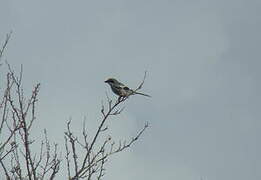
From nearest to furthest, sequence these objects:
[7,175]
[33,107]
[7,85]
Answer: [7,175] → [33,107] → [7,85]

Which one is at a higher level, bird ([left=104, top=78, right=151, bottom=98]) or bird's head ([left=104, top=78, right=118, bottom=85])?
bird's head ([left=104, top=78, right=118, bottom=85])

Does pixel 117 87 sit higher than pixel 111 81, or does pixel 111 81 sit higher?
pixel 111 81

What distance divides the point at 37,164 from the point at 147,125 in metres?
2.39

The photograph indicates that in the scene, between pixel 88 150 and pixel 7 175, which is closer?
pixel 7 175

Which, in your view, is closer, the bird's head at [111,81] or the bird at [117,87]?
the bird at [117,87]

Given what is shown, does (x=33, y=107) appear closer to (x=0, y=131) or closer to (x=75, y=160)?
(x=0, y=131)

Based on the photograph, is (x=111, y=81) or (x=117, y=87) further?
→ (x=111, y=81)

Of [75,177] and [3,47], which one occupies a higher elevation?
[3,47]

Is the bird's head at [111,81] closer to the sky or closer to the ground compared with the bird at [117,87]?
closer to the sky

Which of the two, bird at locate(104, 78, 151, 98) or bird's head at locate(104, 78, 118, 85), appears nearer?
bird at locate(104, 78, 151, 98)

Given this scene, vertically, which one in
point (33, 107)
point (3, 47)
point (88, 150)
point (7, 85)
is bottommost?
point (88, 150)

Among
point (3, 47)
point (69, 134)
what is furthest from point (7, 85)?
point (69, 134)

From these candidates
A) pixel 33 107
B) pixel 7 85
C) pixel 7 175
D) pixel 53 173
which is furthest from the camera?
pixel 7 85

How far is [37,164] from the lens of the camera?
25.3 feet
